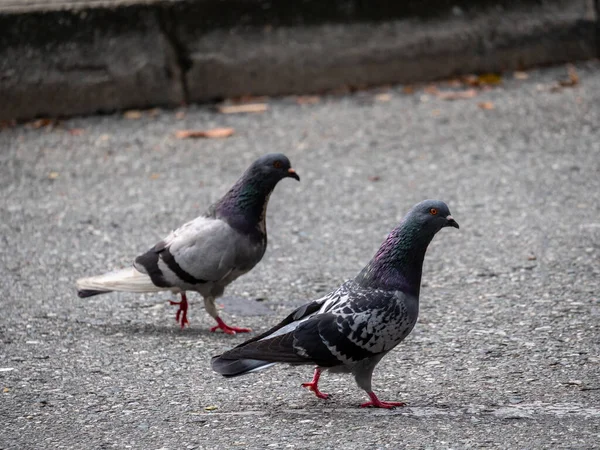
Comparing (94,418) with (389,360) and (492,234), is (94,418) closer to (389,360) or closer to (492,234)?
(389,360)

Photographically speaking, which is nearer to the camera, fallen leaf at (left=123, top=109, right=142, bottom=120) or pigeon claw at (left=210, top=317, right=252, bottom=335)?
pigeon claw at (left=210, top=317, right=252, bottom=335)

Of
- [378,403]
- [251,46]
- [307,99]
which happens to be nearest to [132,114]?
[251,46]

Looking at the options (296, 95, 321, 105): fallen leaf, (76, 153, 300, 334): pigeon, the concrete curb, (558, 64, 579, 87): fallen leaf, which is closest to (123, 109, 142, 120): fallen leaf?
the concrete curb

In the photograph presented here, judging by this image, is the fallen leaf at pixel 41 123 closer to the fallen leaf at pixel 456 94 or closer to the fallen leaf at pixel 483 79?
the fallen leaf at pixel 456 94

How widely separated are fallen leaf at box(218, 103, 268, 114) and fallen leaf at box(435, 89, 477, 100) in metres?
1.55

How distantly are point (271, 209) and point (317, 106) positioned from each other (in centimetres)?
189

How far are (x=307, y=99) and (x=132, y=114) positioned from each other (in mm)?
1546

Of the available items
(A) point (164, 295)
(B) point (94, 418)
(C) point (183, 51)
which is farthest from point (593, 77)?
(B) point (94, 418)

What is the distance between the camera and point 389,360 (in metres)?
4.43

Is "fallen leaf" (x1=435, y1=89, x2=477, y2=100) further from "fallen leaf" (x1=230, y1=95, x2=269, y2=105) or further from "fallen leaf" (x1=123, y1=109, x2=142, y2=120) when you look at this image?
"fallen leaf" (x1=123, y1=109, x2=142, y2=120)

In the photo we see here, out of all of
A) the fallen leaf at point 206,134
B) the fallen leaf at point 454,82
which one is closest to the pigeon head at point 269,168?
the fallen leaf at point 206,134

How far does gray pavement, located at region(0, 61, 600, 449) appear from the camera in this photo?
12.3ft

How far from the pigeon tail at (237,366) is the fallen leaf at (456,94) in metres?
4.89

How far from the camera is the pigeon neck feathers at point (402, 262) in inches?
155
